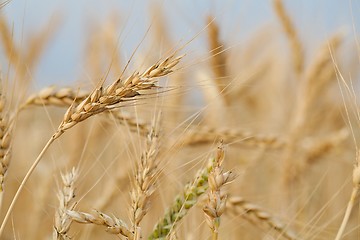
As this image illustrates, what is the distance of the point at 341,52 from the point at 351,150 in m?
0.52

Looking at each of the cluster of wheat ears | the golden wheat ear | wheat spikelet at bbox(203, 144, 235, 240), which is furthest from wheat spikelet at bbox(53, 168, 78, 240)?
wheat spikelet at bbox(203, 144, 235, 240)

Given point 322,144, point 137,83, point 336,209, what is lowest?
point 336,209

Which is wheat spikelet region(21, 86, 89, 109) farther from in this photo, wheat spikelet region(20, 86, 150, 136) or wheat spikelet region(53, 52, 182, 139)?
wheat spikelet region(53, 52, 182, 139)

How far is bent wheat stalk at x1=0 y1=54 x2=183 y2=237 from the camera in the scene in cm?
100

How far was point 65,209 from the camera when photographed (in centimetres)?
103

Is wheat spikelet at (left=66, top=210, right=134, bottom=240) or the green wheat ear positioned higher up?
wheat spikelet at (left=66, top=210, right=134, bottom=240)

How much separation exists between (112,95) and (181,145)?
0.23 m

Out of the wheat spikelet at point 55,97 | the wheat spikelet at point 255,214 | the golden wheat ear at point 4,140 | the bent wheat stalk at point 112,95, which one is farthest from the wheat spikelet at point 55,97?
the wheat spikelet at point 255,214

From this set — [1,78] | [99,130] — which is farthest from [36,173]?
[1,78]

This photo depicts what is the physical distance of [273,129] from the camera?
121 inches

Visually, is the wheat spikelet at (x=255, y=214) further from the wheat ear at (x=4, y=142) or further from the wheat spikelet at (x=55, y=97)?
the wheat ear at (x=4, y=142)

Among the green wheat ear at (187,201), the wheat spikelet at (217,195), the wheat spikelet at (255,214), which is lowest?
the wheat spikelet at (255,214)

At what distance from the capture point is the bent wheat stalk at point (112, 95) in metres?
1.00

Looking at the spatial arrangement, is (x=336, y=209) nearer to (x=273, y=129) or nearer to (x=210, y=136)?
(x=273, y=129)
